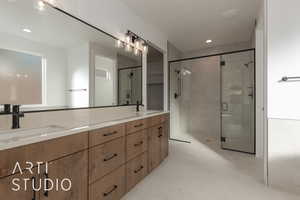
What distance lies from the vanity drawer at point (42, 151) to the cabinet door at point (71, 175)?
5 centimetres

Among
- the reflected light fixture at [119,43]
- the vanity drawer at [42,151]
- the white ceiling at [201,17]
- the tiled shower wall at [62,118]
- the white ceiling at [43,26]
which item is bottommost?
the vanity drawer at [42,151]

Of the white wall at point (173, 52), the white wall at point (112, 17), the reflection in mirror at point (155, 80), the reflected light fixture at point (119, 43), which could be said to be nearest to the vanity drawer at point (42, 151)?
the white wall at point (112, 17)

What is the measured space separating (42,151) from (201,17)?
3.12m

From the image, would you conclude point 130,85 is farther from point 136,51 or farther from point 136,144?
point 136,144

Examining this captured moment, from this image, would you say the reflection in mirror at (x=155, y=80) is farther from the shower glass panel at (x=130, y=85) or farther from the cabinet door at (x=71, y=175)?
the cabinet door at (x=71, y=175)

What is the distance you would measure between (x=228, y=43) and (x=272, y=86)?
2.93m

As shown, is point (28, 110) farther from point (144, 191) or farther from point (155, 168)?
point (155, 168)

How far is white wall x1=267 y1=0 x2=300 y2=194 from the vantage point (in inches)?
71.6

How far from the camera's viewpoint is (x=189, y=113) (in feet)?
16.6

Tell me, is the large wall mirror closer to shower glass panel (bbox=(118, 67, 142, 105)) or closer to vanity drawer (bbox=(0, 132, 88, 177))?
shower glass panel (bbox=(118, 67, 142, 105))

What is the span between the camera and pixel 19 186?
35.6 inches

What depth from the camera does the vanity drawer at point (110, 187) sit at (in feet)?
4.47

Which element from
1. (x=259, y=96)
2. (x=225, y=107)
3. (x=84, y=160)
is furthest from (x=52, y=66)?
(x=225, y=107)

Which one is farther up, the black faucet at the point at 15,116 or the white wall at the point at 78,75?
the white wall at the point at 78,75
